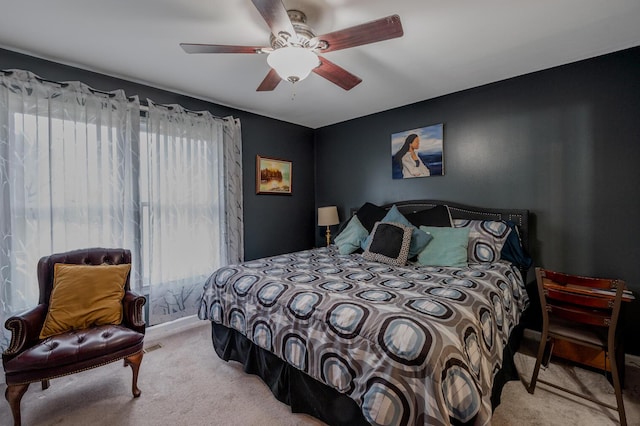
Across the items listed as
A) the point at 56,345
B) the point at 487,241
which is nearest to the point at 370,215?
the point at 487,241

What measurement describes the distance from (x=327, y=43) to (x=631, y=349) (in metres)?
3.35

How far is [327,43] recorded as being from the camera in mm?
1772

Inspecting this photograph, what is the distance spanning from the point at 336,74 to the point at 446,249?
1.78 m

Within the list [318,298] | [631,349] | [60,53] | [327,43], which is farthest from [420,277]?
[60,53]

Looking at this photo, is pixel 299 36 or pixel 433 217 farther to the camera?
pixel 433 217

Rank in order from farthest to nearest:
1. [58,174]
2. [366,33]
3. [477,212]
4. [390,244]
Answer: [477,212], [390,244], [58,174], [366,33]

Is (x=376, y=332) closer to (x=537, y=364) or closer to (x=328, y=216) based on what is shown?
(x=537, y=364)

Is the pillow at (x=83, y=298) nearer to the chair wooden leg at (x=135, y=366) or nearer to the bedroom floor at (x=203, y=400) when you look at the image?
the chair wooden leg at (x=135, y=366)

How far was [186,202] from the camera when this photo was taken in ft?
10.4

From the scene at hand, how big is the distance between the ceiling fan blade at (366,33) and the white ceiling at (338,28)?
0.24 m

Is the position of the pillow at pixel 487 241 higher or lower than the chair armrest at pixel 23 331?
higher

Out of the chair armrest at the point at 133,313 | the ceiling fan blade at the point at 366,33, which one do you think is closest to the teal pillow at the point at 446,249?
the ceiling fan blade at the point at 366,33

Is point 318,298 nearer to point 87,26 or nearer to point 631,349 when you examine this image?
point 87,26

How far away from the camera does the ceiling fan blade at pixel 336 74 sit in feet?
6.71
